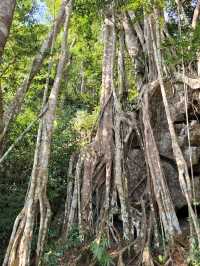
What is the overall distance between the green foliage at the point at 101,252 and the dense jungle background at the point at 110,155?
12 mm

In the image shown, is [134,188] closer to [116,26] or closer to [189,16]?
[116,26]

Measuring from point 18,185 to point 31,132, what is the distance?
1.19m

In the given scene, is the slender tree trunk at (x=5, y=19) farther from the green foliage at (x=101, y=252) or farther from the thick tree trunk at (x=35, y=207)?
the green foliage at (x=101, y=252)

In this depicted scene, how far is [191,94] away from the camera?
242 inches

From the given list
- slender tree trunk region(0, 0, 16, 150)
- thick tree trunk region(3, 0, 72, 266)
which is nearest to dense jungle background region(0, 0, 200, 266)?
thick tree trunk region(3, 0, 72, 266)

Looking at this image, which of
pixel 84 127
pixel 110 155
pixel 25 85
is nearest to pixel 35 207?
pixel 25 85

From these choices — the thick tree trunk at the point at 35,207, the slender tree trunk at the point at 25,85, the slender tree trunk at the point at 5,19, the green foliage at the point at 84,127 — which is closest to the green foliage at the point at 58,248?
the thick tree trunk at the point at 35,207

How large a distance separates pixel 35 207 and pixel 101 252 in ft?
3.07

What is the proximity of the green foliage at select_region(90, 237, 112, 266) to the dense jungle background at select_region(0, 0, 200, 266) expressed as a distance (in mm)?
12

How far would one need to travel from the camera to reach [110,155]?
18.9 ft

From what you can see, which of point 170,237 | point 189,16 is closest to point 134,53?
point 189,16

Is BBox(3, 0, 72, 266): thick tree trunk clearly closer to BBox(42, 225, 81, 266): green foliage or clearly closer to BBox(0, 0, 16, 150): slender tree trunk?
BBox(42, 225, 81, 266): green foliage

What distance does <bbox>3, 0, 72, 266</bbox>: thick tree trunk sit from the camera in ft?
13.0

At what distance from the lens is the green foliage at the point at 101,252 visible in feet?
14.3
